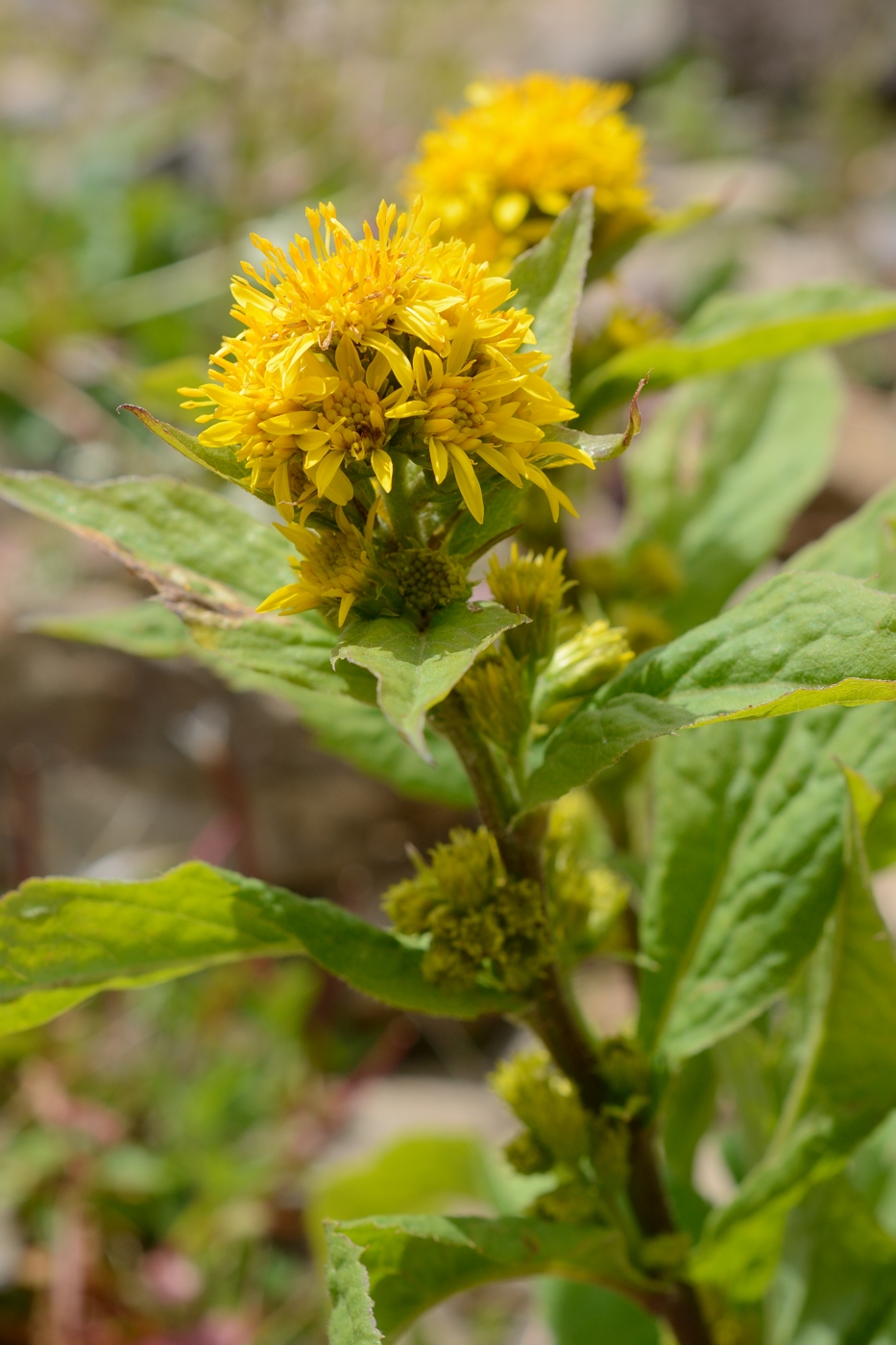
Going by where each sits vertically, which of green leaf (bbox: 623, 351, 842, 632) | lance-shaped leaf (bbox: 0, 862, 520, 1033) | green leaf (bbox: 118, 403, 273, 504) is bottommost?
lance-shaped leaf (bbox: 0, 862, 520, 1033)

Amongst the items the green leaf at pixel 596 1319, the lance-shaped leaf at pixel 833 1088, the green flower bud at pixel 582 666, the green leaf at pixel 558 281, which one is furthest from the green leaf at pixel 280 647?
the green leaf at pixel 596 1319

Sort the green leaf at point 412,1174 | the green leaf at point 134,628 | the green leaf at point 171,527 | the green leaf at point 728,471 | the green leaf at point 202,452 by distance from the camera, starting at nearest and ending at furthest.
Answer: the green leaf at point 202,452 < the green leaf at point 171,527 < the green leaf at point 134,628 < the green leaf at point 728,471 < the green leaf at point 412,1174

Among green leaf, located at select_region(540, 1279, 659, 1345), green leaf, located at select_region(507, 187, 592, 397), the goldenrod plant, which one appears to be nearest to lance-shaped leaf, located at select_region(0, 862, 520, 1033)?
the goldenrod plant

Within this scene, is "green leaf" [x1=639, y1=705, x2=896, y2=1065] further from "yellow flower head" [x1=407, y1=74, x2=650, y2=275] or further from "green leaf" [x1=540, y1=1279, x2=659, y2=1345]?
"green leaf" [x1=540, y1=1279, x2=659, y2=1345]

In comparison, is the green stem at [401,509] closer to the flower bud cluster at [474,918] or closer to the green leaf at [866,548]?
the flower bud cluster at [474,918]

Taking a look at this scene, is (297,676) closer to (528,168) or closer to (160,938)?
(160,938)

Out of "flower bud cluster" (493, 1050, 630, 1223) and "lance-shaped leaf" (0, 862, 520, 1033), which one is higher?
"lance-shaped leaf" (0, 862, 520, 1033)

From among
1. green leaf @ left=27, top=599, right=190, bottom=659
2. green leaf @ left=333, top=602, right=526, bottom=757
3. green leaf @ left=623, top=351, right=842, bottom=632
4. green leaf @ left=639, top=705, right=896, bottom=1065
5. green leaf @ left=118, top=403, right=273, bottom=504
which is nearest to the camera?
green leaf @ left=333, top=602, right=526, bottom=757

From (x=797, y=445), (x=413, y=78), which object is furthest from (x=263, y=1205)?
(x=413, y=78)
